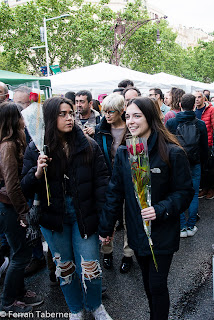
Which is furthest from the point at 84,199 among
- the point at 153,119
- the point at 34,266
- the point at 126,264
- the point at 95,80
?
the point at 95,80

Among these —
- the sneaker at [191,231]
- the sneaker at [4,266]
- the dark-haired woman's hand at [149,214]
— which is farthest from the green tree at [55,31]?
the dark-haired woman's hand at [149,214]

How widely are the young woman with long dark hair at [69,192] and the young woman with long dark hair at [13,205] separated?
0.19m

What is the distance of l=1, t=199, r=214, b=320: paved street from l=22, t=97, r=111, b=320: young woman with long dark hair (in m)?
0.42

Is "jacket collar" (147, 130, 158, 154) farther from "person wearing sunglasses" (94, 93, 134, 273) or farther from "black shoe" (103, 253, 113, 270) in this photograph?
"black shoe" (103, 253, 113, 270)

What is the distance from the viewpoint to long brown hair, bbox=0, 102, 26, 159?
9.03ft

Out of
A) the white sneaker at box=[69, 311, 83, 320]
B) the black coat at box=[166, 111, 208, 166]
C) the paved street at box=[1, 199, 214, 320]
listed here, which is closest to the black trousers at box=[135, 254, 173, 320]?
the paved street at box=[1, 199, 214, 320]

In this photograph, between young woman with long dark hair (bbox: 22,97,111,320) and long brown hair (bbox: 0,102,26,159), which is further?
long brown hair (bbox: 0,102,26,159)

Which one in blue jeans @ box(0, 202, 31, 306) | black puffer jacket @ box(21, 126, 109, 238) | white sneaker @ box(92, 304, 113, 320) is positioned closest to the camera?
black puffer jacket @ box(21, 126, 109, 238)

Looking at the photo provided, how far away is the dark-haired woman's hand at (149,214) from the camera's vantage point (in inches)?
79.5

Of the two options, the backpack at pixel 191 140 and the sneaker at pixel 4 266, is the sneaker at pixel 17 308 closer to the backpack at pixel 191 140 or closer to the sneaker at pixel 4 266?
the sneaker at pixel 4 266

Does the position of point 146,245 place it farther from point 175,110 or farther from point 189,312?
point 175,110

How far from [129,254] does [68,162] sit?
164 centimetres

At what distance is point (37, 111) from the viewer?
2.30m

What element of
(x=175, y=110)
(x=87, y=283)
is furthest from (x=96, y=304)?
(x=175, y=110)
